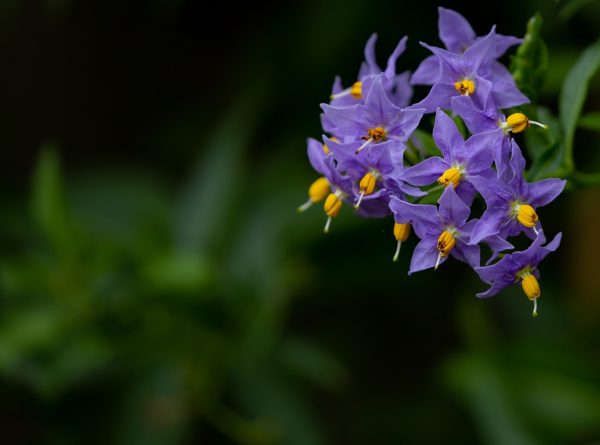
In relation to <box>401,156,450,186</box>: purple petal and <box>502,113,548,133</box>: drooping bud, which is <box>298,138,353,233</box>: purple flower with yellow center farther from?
<box>502,113,548,133</box>: drooping bud

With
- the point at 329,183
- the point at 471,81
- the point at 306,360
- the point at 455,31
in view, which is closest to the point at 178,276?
the point at 306,360

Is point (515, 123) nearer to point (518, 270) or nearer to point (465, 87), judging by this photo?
point (465, 87)

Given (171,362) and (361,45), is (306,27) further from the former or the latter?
(171,362)

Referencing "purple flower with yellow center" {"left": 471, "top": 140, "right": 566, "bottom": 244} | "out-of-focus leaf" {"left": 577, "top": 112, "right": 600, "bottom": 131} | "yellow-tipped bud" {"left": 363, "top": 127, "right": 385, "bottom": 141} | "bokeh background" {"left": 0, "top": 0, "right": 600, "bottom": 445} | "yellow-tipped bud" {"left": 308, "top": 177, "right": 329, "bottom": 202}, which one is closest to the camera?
"purple flower with yellow center" {"left": 471, "top": 140, "right": 566, "bottom": 244}

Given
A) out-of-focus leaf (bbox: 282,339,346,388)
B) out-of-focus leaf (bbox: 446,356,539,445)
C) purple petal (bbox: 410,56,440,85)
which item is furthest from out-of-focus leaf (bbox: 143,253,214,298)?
purple petal (bbox: 410,56,440,85)

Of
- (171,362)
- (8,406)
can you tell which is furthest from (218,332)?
(8,406)

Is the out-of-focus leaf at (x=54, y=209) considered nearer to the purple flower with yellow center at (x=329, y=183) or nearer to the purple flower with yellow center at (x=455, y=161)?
the purple flower with yellow center at (x=329, y=183)
